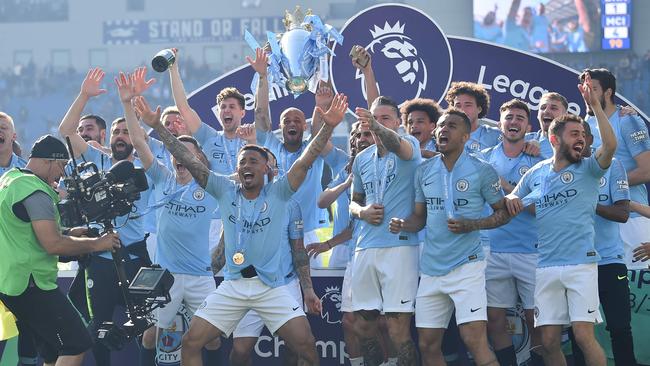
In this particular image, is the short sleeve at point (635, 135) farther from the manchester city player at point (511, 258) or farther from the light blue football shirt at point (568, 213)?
the light blue football shirt at point (568, 213)

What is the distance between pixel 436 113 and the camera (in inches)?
292

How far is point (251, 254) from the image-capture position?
712 centimetres

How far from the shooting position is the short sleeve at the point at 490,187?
674 centimetres

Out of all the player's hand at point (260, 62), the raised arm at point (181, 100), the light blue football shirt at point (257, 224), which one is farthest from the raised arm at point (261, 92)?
the light blue football shirt at point (257, 224)

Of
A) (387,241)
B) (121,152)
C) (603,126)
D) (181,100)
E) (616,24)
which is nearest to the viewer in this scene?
(603,126)

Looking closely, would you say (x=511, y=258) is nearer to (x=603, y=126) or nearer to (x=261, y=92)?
(x=603, y=126)

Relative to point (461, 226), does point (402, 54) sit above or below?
above

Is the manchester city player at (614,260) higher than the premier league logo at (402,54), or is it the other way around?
the premier league logo at (402,54)

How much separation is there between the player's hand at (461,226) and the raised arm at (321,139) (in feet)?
3.35

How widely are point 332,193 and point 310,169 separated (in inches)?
26.4

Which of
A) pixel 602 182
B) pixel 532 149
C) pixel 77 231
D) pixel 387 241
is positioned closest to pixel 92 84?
pixel 77 231

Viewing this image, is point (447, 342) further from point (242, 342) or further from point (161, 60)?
point (161, 60)

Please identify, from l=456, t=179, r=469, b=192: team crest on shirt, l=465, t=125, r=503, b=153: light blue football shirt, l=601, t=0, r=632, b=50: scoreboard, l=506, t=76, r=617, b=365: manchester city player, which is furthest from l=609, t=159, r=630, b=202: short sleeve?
l=601, t=0, r=632, b=50: scoreboard

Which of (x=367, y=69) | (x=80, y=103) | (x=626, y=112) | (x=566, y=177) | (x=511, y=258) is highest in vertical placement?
(x=367, y=69)
